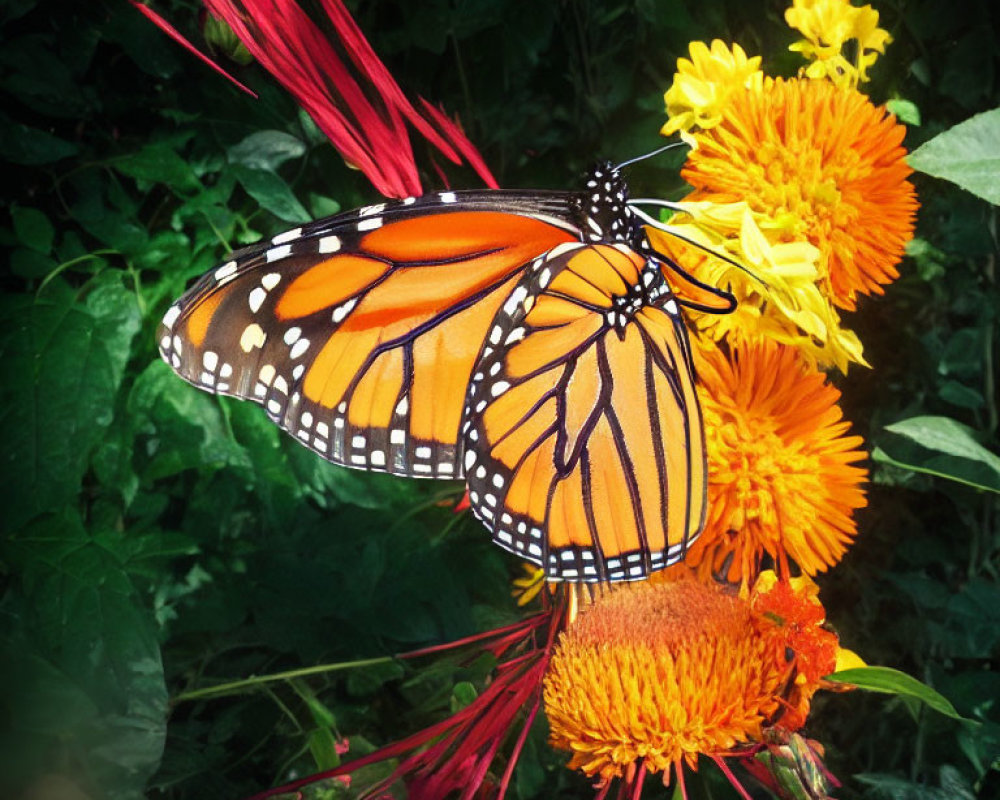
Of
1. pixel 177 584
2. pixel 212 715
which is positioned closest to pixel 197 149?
pixel 177 584

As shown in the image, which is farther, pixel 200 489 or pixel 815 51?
pixel 200 489

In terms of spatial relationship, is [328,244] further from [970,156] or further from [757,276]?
[970,156]

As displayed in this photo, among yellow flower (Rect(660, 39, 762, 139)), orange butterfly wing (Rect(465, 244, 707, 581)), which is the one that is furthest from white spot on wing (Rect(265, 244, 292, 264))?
yellow flower (Rect(660, 39, 762, 139))

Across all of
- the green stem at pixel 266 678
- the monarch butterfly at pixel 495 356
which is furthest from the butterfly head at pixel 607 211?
the green stem at pixel 266 678

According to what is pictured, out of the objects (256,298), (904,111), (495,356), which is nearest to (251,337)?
(256,298)

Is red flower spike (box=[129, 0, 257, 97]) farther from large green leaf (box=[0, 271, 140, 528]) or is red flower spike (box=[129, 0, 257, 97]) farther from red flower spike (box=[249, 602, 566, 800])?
red flower spike (box=[249, 602, 566, 800])

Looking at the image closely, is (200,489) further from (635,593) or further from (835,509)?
(835,509)
